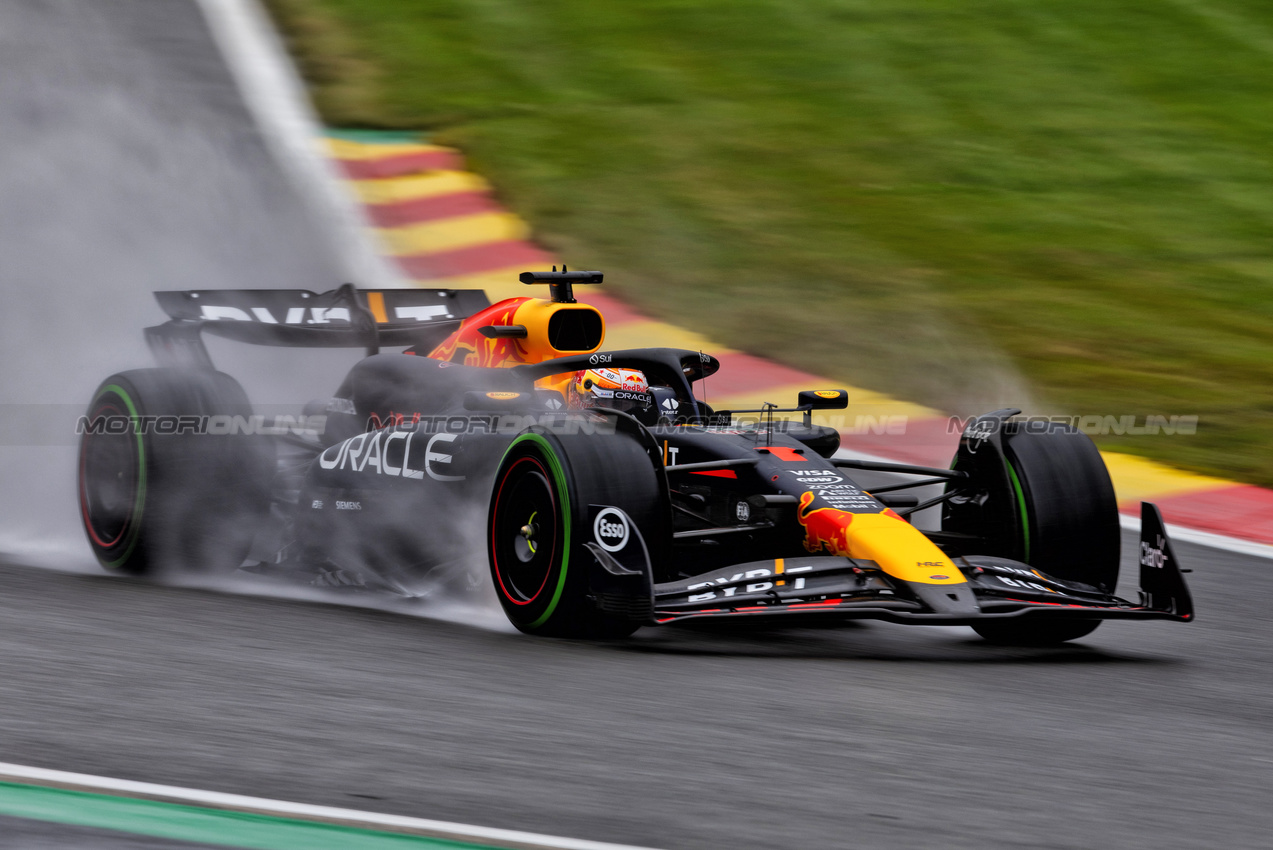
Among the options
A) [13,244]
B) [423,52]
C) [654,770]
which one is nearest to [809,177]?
[423,52]

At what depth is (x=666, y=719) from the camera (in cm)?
391

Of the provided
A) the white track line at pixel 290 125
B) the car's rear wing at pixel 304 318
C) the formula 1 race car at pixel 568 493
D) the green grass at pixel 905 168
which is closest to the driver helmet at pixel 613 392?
the formula 1 race car at pixel 568 493

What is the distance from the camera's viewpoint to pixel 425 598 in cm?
579

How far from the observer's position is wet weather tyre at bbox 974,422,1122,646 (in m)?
5.50

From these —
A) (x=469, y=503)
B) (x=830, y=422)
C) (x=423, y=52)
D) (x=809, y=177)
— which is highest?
(x=423, y=52)

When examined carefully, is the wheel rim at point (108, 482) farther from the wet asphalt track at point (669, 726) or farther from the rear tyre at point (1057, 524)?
the rear tyre at point (1057, 524)

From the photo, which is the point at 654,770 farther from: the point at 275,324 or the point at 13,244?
the point at 13,244

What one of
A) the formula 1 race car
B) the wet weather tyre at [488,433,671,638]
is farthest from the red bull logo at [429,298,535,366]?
the wet weather tyre at [488,433,671,638]

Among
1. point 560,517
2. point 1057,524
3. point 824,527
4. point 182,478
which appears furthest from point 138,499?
point 1057,524

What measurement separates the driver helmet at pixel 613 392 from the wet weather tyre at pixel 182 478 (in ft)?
5.14

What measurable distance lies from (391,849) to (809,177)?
462 inches

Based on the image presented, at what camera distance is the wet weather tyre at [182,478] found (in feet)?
21.0

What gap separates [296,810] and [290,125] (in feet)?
34.9

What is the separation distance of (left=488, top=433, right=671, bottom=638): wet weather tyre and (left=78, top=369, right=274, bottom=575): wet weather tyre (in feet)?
5.62
